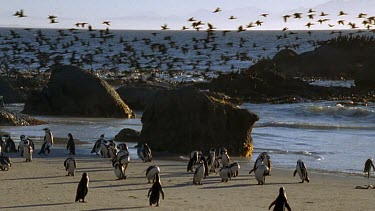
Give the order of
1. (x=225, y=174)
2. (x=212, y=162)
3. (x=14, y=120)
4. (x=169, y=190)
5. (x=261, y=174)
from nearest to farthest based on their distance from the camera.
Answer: (x=169, y=190) < (x=261, y=174) < (x=225, y=174) < (x=212, y=162) < (x=14, y=120)

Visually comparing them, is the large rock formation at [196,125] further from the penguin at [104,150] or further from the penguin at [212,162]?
the penguin at [212,162]

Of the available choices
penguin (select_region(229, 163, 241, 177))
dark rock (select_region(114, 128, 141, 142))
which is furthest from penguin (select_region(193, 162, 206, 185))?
dark rock (select_region(114, 128, 141, 142))

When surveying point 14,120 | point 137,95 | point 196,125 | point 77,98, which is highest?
point 137,95

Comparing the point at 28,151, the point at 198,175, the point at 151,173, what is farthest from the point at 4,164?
the point at 198,175

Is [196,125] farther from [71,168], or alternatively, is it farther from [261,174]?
[71,168]

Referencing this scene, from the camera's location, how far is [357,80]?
58562 mm

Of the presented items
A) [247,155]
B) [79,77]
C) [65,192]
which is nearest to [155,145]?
[247,155]

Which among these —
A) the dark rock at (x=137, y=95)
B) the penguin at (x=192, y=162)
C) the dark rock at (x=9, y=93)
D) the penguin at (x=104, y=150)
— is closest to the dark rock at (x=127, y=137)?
the penguin at (x=104, y=150)

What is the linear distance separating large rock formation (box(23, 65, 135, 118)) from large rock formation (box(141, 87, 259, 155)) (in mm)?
11803

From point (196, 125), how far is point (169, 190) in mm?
7231

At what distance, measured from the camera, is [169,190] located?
633 inches

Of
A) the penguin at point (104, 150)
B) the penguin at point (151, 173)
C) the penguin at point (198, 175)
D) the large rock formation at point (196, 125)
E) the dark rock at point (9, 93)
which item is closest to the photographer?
the penguin at point (151, 173)

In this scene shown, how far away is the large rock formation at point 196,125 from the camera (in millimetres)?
23203

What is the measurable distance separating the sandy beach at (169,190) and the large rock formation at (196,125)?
239 centimetres
